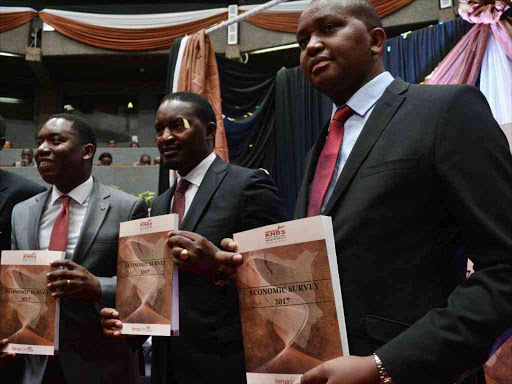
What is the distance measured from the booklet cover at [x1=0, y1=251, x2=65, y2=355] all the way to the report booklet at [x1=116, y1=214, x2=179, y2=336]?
29 cm

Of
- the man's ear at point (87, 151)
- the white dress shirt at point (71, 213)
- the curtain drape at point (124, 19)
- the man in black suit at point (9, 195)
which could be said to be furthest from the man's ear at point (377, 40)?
the curtain drape at point (124, 19)

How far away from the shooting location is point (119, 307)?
1.48 metres

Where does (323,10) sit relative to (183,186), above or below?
above

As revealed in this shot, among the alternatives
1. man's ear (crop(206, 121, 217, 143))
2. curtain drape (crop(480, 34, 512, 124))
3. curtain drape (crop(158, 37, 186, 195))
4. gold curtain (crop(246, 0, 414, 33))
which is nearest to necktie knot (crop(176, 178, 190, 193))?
man's ear (crop(206, 121, 217, 143))

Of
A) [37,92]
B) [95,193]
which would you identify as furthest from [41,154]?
[37,92]

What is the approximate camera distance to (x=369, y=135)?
1.02 metres

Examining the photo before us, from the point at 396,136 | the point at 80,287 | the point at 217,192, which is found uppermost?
the point at 217,192

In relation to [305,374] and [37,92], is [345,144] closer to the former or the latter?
[305,374]

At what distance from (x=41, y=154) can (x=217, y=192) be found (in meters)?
0.82

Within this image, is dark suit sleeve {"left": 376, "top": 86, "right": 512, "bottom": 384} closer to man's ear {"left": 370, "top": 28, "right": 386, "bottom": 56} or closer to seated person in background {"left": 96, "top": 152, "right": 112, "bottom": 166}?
man's ear {"left": 370, "top": 28, "right": 386, "bottom": 56}

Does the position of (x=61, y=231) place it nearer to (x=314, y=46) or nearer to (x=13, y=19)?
(x=314, y=46)

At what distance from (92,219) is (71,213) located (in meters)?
0.12

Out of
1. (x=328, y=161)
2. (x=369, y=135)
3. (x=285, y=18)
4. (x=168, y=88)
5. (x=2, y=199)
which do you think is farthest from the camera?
(x=285, y=18)

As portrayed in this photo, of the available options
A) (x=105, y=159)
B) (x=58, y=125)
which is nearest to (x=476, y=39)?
(x=58, y=125)
